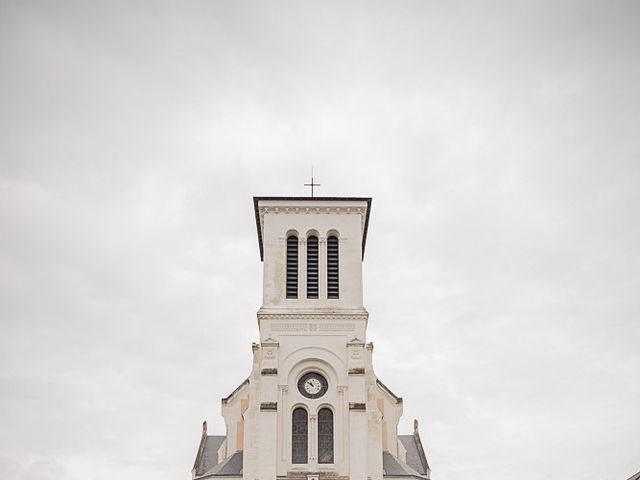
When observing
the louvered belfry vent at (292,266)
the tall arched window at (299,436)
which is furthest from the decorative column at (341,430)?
the louvered belfry vent at (292,266)

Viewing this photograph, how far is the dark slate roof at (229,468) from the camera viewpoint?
52562mm

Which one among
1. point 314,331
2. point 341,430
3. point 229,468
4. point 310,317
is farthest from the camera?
point 310,317

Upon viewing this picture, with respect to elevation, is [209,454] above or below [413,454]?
below

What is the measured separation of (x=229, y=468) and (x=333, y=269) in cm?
1391

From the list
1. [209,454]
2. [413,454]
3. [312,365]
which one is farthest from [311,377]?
[413,454]

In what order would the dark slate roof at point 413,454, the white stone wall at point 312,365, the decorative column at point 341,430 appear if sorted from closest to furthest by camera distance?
the white stone wall at point 312,365 → the decorative column at point 341,430 → the dark slate roof at point 413,454

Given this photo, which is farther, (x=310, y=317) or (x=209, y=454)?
(x=209, y=454)

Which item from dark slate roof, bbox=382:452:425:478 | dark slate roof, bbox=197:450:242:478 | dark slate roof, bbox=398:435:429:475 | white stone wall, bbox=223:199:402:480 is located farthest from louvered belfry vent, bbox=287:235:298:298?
dark slate roof, bbox=398:435:429:475

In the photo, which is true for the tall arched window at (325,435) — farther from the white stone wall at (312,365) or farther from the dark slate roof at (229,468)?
the dark slate roof at (229,468)

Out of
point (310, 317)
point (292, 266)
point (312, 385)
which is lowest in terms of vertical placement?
point (312, 385)

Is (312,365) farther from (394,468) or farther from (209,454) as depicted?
(209,454)

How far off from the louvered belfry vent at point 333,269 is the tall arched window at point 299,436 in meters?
7.84

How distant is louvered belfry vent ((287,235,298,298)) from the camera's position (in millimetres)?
56950

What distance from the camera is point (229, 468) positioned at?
175 feet
